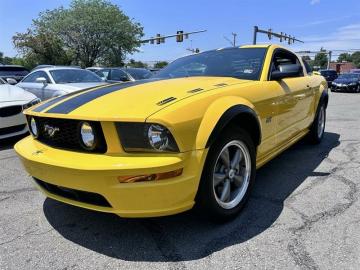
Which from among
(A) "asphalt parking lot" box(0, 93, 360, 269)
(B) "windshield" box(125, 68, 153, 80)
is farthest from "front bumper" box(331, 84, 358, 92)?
(A) "asphalt parking lot" box(0, 93, 360, 269)

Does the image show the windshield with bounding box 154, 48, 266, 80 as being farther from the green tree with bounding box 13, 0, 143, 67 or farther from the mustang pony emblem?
the green tree with bounding box 13, 0, 143, 67

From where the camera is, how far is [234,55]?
13.7 ft

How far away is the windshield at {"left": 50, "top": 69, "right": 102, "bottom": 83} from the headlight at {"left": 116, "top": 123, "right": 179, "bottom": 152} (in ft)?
22.1

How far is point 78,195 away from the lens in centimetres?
267

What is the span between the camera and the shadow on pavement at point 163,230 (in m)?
2.68

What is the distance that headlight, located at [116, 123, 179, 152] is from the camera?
2.48 metres

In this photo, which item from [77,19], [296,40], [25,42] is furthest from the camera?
[296,40]

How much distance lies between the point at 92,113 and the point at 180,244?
45.6 inches

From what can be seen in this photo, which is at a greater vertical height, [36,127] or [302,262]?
[36,127]

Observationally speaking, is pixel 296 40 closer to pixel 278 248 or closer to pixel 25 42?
pixel 25 42

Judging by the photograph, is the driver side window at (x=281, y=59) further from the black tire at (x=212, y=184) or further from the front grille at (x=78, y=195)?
the front grille at (x=78, y=195)

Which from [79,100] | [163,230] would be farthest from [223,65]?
[163,230]

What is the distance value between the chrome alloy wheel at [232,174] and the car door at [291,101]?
32.8 inches

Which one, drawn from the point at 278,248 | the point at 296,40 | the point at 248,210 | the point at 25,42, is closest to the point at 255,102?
the point at 248,210
